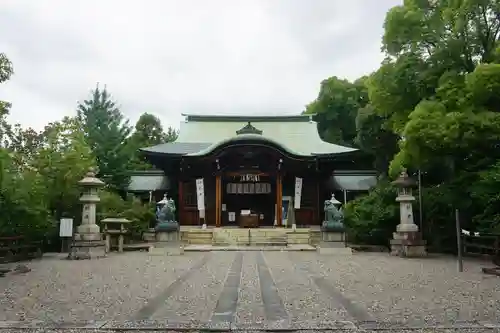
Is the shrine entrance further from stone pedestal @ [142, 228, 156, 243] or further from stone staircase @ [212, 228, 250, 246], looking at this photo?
stone pedestal @ [142, 228, 156, 243]

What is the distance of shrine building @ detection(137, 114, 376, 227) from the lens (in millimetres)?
23906

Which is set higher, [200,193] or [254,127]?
[254,127]

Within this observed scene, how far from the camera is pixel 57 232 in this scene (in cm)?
1554

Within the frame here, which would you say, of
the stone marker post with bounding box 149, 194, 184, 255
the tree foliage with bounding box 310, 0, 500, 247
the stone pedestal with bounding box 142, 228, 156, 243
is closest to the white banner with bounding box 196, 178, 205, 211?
the stone pedestal with bounding box 142, 228, 156, 243

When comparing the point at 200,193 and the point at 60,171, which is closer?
the point at 60,171

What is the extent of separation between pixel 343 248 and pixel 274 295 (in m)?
9.02

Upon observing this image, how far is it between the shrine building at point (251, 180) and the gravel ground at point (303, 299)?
44.0ft

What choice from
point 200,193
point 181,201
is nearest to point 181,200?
point 181,201

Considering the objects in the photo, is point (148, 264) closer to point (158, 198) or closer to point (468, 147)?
point (468, 147)

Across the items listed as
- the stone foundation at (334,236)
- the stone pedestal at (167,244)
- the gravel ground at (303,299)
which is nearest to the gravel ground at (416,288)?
the gravel ground at (303,299)

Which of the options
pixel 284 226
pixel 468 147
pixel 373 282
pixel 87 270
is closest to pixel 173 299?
pixel 373 282

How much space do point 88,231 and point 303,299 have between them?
9.93 meters

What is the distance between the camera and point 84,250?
14.0 metres

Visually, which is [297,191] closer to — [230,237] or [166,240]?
[230,237]
